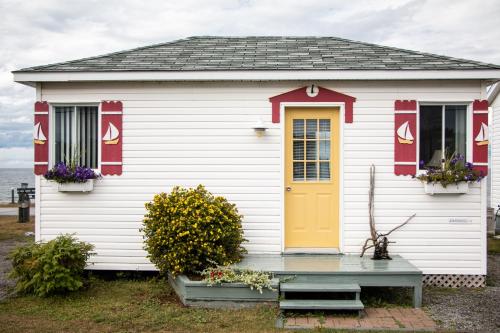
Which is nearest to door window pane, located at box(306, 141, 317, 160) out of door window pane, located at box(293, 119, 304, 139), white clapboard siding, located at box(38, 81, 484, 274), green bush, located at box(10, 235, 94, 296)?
door window pane, located at box(293, 119, 304, 139)

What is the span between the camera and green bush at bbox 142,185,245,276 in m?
6.15

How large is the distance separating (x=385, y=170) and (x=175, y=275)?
11.1 ft

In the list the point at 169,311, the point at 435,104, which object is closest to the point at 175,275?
the point at 169,311

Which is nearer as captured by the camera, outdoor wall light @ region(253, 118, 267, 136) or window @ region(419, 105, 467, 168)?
outdoor wall light @ region(253, 118, 267, 136)

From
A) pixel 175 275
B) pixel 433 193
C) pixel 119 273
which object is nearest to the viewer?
pixel 175 275

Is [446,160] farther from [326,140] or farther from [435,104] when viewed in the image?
[326,140]

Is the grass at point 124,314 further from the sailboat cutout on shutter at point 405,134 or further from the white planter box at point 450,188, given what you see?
the sailboat cutout on shutter at point 405,134

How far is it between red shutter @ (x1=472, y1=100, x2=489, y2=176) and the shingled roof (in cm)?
62

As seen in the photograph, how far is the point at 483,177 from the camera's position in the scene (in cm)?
694

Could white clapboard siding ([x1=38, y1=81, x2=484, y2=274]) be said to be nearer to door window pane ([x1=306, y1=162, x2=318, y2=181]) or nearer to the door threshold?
the door threshold

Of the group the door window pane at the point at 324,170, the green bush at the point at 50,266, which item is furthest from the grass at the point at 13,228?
the door window pane at the point at 324,170

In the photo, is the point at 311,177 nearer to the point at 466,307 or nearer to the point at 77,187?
the point at 466,307

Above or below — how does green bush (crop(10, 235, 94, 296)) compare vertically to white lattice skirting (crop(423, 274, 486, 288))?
above

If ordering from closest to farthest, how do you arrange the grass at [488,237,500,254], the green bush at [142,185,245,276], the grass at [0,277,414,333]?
1. the grass at [0,277,414,333]
2. the green bush at [142,185,245,276]
3. the grass at [488,237,500,254]
